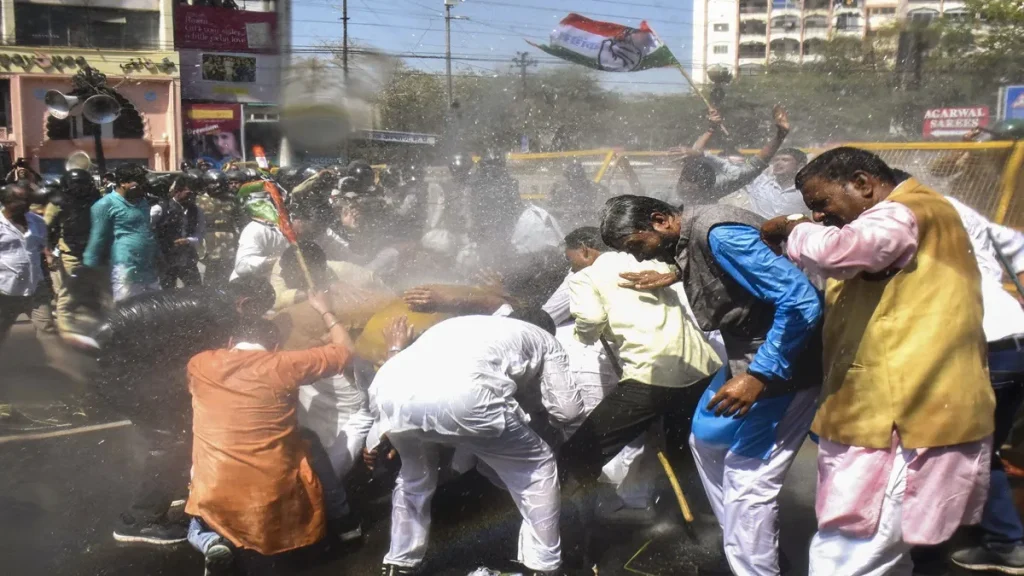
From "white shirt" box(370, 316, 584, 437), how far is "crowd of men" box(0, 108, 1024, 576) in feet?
0.03

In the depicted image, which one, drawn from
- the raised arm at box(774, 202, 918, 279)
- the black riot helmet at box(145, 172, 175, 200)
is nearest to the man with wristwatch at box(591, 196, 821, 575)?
the raised arm at box(774, 202, 918, 279)

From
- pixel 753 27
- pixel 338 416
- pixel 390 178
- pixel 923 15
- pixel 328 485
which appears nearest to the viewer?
pixel 328 485

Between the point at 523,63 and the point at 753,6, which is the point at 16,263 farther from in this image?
the point at 753,6

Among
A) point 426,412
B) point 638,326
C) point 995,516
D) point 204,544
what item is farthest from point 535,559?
point 995,516

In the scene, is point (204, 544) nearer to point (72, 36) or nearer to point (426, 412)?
point (426, 412)

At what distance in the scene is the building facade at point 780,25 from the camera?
5.27m

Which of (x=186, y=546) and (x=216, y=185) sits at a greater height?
(x=216, y=185)

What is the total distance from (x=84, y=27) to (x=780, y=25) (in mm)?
22591

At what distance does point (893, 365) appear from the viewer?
2504 millimetres

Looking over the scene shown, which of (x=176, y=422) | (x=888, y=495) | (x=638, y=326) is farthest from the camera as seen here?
(x=176, y=422)

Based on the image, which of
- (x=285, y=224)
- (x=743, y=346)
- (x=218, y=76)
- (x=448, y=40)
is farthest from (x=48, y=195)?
(x=218, y=76)

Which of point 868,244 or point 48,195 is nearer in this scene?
point 868,244

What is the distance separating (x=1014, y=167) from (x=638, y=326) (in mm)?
3182

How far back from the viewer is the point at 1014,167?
5.33 metres
